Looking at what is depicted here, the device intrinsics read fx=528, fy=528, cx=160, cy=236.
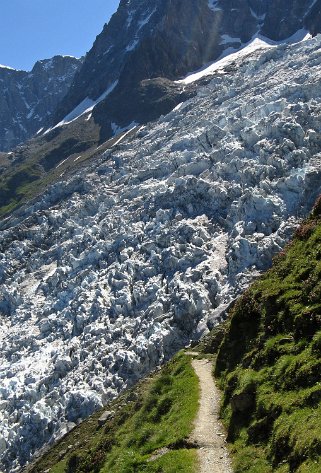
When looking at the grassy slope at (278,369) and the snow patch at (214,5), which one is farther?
the snow patch at (214,5)

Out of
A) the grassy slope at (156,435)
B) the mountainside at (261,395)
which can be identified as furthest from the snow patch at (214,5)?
the grassy slope at (156,435)

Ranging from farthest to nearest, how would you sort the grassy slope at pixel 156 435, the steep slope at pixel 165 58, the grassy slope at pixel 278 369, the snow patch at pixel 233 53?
1. the steep slope at pixel 165 58
2. the snow patch at pixel 233 53
3. the grassy slope at pixel 156 435
4. the grassy slope at pixel 278 369

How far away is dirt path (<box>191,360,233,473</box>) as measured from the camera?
568 inches

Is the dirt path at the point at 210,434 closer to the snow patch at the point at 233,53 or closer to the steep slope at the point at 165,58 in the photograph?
the steep slope at the point at 165,58

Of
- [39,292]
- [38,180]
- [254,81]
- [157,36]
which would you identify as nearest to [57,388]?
[39,292]

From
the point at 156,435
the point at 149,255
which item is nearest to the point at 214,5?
the point at 149,255

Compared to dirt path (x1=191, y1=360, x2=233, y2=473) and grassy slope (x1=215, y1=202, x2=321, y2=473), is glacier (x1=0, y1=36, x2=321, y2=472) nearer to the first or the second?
grassy slope (x1=215, y1=202, x2=321, y2=473)

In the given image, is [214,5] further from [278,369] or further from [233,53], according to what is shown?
[278,369]

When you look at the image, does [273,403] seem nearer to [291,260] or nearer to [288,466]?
[288,466]

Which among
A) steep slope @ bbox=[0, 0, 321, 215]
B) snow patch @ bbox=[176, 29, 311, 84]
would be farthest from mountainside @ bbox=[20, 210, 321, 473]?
snow patch @ bbox=[176, 29, 311, 84]

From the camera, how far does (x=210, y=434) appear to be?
16.2m

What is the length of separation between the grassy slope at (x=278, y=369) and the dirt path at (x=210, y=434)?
37 centimetres

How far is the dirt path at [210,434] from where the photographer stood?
1443 cm

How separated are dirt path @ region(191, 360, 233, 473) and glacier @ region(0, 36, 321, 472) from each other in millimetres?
18866
